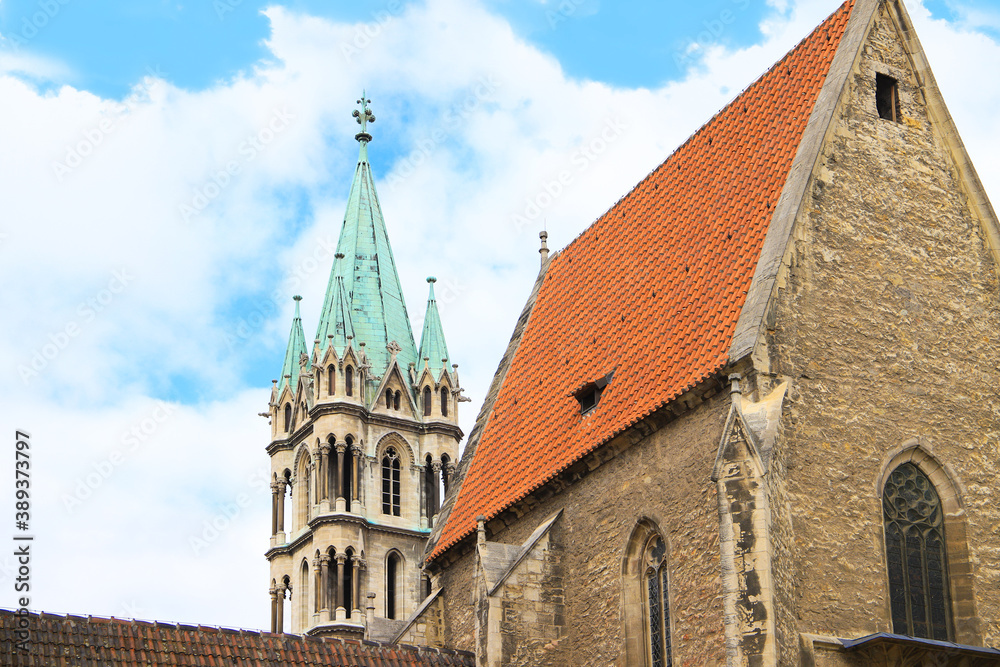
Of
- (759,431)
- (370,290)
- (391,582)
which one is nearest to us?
(759,431)

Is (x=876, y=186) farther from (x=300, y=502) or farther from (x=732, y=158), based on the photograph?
(x=300, y=502)

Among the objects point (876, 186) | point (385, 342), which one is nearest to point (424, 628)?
point (876, 186)

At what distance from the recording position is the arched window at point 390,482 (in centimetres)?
4672

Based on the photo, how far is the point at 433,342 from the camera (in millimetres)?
50438

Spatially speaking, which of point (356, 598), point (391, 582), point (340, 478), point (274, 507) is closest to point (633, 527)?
point (356, 598)

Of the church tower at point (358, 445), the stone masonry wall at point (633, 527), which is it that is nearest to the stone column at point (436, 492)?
the church tower at point (358, 445)

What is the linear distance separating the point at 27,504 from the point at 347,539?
29.2 metres

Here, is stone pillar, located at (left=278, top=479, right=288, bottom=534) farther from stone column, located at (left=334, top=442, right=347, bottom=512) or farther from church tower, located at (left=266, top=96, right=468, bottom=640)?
stone column, located at (left=334, top=442, right=347, bottom=512)

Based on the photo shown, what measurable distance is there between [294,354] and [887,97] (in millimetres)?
33612

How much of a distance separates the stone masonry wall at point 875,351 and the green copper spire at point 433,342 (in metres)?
31.5

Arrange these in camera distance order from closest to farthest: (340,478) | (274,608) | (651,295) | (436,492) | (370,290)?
1. (651,295)
2. (340,478)
3. (274,608)
4. (436,492)
5. (370,290)

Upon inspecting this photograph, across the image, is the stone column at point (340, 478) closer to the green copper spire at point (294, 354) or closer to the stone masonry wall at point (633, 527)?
the green copper spire at point (294, 354)

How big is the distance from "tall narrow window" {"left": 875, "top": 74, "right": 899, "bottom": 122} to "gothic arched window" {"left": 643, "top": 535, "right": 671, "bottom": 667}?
6.09 meters

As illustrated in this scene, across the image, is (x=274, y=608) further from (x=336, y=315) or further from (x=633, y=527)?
(x=633, y=527)
